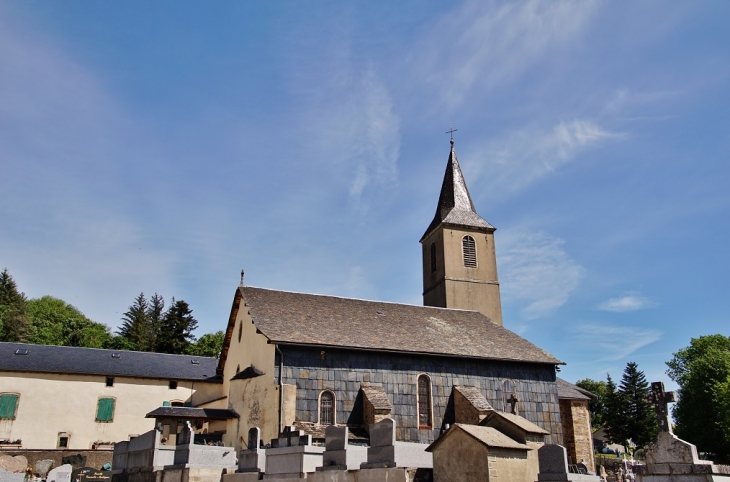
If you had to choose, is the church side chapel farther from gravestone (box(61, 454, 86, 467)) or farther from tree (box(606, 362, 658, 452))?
tree (box(606, 362, 658, 452))

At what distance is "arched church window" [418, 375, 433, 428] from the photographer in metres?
25.6

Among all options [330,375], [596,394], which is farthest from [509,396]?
[596,394]

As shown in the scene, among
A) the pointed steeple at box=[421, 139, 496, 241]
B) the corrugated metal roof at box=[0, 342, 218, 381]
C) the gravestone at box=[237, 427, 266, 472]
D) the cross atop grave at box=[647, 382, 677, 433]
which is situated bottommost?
the gravestone at box=[237, 427, 266, 472]

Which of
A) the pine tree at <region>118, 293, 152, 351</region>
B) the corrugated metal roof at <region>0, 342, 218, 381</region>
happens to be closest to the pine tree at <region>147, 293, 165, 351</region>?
the pine tree at <region>118, 293, 152, 351</region>

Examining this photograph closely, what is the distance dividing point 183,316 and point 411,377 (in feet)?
122

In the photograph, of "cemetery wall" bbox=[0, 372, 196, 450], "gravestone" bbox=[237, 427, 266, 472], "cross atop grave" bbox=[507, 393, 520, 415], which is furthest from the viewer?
Answer: "cemetery wall" bbox=[0, 372, 196, 450]

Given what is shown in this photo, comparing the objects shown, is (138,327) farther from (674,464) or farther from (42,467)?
(674,464)

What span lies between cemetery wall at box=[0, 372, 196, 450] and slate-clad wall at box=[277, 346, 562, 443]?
41.9ft

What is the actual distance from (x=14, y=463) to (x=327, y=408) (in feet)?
43.7

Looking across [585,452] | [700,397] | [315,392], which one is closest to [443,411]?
[315,392]

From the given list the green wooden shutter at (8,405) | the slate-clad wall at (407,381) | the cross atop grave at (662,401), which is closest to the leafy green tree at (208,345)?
the green wooden shutter at (8,405)

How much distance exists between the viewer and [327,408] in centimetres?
2406

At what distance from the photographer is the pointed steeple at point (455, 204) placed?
37188 millimetres

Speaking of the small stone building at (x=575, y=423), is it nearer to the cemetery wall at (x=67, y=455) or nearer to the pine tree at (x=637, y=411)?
the cemetery wall at (x=67, y=455)
